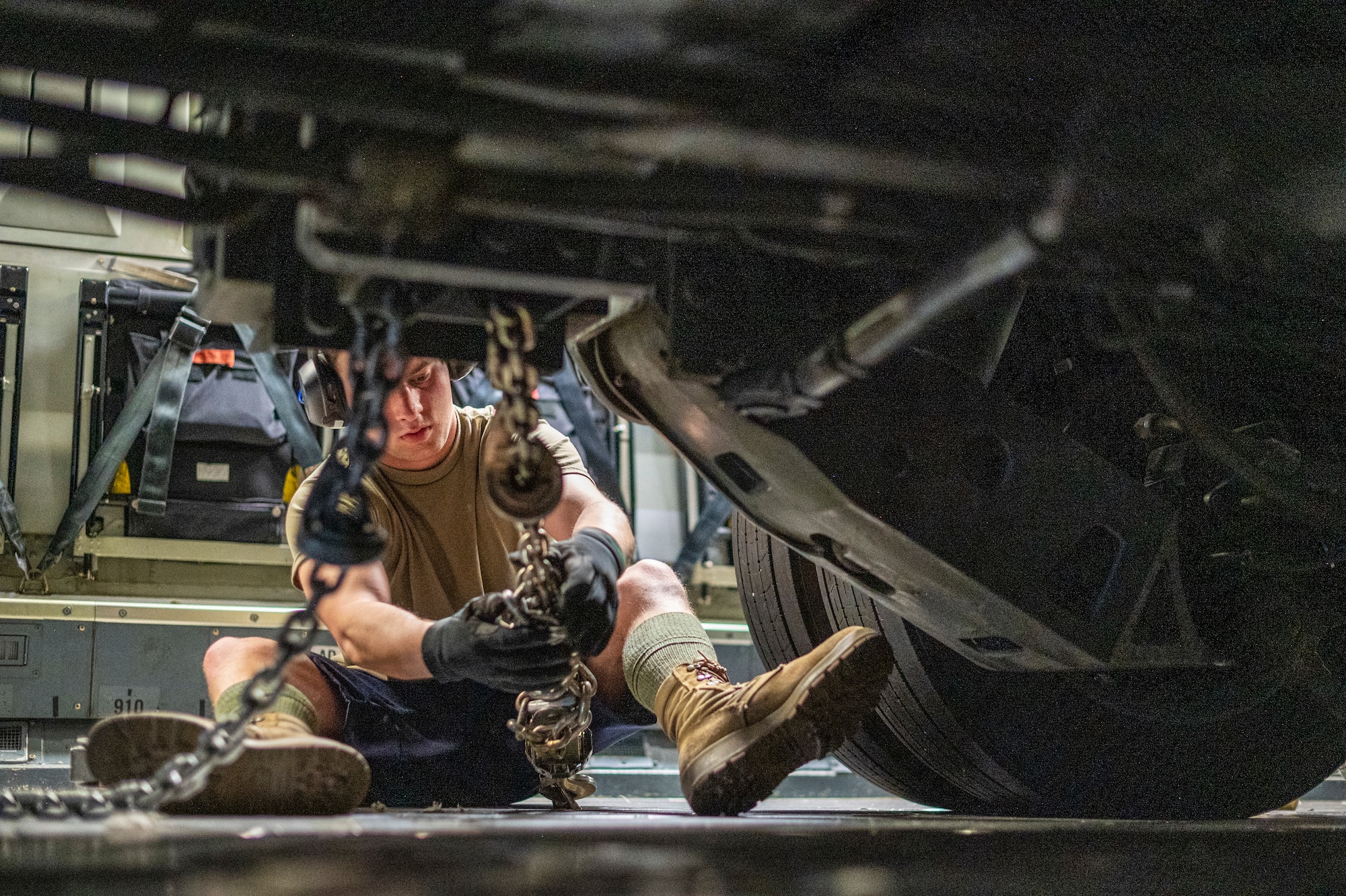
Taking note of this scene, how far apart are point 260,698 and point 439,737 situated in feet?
3.44

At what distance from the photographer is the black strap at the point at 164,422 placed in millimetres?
4508

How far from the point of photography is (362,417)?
47.4 inches

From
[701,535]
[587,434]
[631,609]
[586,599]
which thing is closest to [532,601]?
[586,599]

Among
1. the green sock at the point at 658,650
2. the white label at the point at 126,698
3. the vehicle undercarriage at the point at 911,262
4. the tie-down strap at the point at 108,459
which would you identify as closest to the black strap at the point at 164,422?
the tie-down strap at the point at 108,459

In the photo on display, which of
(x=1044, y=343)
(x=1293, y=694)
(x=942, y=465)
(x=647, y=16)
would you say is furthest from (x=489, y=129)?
(x=1293, y=694)

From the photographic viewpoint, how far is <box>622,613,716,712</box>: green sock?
6.68 ft

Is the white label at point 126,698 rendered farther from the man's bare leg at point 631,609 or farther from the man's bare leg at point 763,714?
the man's bare leg at point 763,714

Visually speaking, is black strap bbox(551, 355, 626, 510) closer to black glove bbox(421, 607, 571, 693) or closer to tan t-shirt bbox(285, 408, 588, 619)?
tan t-shirt bbox(285, 408, 588, 619)

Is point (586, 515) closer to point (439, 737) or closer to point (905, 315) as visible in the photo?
point (439, 737)

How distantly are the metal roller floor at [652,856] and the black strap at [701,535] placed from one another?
11.9 ft

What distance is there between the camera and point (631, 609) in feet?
7.16

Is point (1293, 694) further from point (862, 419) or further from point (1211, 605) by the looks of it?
point (862, 419)

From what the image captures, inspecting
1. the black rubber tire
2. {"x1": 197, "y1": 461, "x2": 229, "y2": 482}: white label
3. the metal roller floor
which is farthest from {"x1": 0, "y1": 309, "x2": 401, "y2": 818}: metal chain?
{"x1": 197, "y1": 461, "x2": 229, "y2": 482}: white label

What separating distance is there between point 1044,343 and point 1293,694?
771mm
